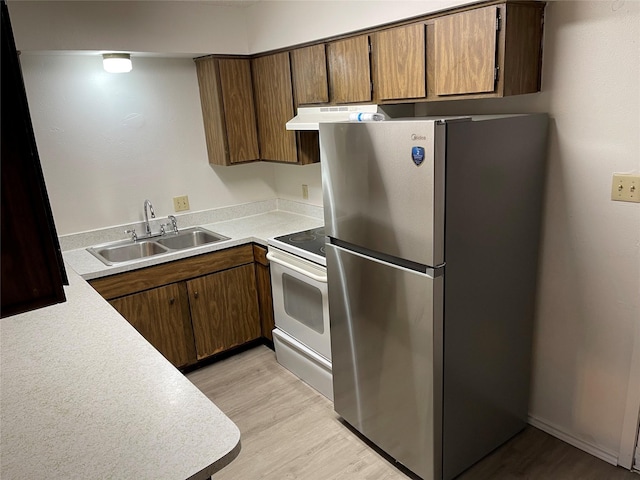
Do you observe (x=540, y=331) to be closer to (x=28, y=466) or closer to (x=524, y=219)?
(x=524, y=219)

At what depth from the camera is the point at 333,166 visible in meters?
2.10

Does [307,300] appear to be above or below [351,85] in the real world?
below

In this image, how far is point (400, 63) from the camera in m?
2.13

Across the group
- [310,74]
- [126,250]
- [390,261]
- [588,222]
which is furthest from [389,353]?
[126,250]

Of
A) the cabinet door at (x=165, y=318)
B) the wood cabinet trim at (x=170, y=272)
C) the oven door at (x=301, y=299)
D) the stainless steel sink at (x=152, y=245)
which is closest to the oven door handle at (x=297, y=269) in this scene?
the oven door at (x=301, y=299)

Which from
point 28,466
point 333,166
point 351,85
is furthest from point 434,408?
point 351,85

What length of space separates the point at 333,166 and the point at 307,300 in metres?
0.87

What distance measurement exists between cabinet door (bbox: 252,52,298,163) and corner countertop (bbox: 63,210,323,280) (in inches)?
18.7

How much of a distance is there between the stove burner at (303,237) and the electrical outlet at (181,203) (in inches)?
37.1

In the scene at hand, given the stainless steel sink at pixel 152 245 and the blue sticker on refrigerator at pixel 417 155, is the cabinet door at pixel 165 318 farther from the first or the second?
the blue sticker on refrigerator at pixel 417 155

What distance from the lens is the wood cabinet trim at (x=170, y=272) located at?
2.58m

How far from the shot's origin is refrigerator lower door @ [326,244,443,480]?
185 centimetres

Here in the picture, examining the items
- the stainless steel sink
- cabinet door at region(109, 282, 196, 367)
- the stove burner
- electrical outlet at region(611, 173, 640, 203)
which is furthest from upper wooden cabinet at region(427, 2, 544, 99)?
cabinet door at region(109, 282, 196, 367)

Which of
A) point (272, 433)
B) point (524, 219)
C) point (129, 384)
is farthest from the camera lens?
point (272, 433)
